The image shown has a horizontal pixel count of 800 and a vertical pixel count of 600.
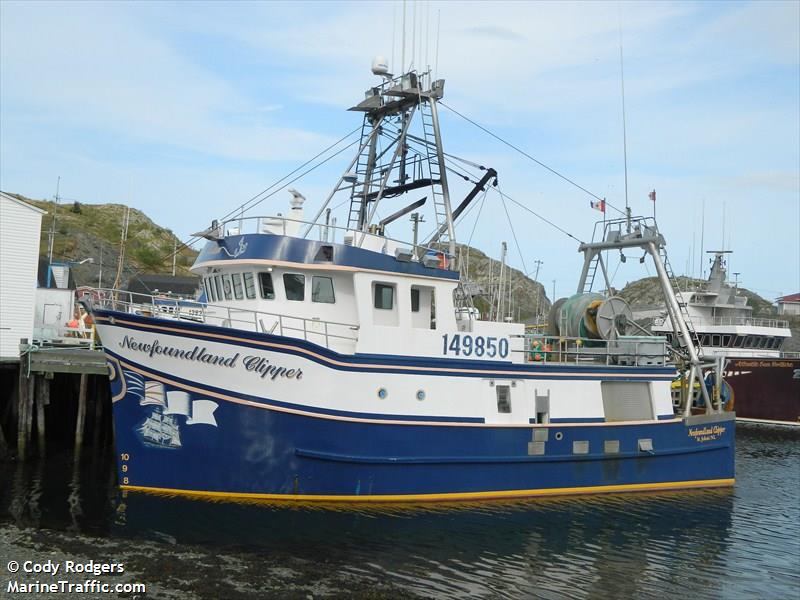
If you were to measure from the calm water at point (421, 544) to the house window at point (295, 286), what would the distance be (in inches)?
160

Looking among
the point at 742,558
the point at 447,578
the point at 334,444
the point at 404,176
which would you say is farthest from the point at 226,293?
the point at 742,558

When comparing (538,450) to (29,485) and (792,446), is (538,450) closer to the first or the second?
(29,485)

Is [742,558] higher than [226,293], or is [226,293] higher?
[226,293]

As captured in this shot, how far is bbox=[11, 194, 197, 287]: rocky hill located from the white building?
900 inches

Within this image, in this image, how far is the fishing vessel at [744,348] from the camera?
36.6 meters

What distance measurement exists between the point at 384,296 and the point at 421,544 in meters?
5.07

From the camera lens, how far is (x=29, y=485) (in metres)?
14.9

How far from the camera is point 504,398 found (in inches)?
605

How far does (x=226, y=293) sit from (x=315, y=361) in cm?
289

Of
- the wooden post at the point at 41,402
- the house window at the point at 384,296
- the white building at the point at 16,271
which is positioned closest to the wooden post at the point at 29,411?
the wooden post at the point at 41,402

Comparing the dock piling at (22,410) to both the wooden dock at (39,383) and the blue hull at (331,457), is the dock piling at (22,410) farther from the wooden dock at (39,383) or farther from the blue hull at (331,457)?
the blue hull at (331,457)

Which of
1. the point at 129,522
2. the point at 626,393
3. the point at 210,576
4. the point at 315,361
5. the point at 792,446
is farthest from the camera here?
the point at 792,446

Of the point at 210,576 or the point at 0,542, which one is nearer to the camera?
the point at 210,576

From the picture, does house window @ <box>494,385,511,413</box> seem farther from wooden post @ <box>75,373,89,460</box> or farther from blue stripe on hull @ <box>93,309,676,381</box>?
wooden post @ <box>75,373,89,460</box>
